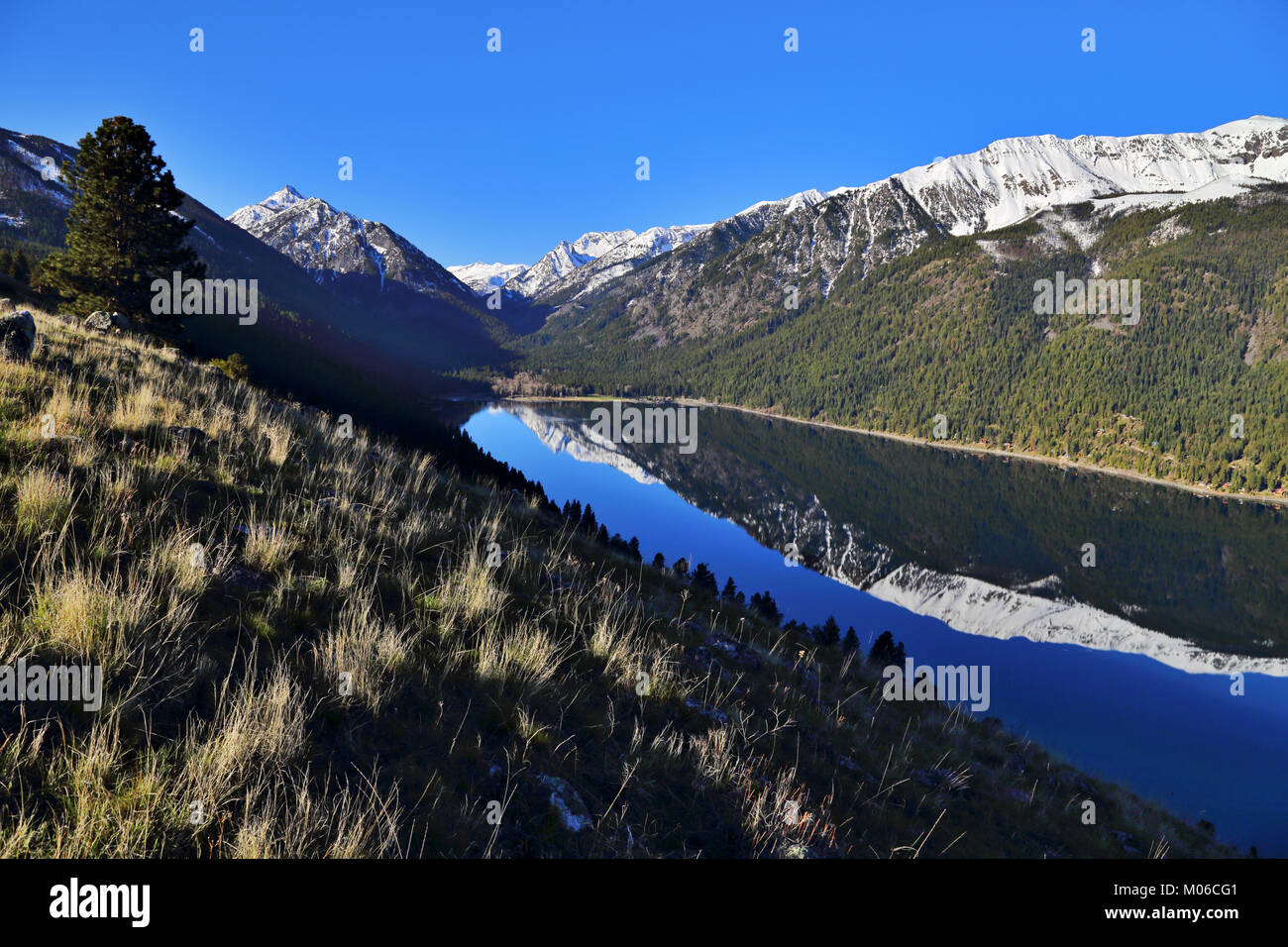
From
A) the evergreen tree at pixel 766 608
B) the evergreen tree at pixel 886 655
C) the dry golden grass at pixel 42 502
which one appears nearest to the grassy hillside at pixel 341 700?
the dry golden grass at pixel 42 502

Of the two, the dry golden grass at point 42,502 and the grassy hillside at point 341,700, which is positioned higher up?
the dry golden grass at point 42,502

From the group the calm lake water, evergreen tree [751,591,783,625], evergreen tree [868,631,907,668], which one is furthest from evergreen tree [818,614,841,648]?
the calm lake water

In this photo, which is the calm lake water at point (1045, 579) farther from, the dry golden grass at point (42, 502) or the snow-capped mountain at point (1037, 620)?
the dry golden grass at point (42, 502)

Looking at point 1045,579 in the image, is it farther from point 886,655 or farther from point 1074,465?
point 1074,465

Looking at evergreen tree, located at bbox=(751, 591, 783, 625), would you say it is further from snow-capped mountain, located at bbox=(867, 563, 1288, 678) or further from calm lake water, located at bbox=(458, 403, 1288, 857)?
snow-capped mountain, located at bbox=(867, 563, 1288, 678)

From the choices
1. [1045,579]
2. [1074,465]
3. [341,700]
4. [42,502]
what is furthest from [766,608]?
[1074,465]
